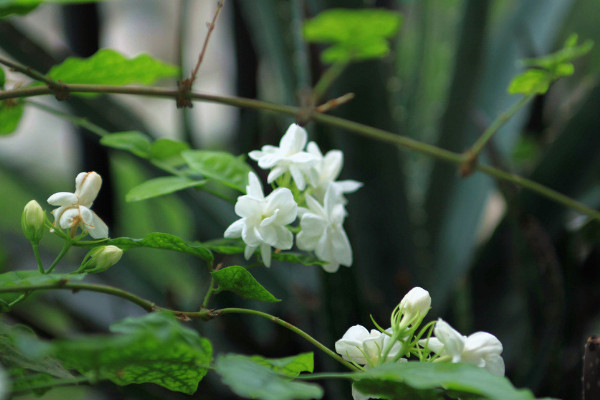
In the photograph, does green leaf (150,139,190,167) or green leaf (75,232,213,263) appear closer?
green leaf (75,232,213,263)

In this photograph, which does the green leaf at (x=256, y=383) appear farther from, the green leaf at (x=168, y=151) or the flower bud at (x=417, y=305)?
the green leaf at (x=168, y=151)

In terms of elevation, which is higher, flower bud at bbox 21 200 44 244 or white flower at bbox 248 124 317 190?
white flower at bbox 248 124 317 190

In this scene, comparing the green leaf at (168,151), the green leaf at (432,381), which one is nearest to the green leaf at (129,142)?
the green leaf at (168,151)

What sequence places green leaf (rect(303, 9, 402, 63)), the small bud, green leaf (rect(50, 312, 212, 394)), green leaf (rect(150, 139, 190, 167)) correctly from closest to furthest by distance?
green leaf (rect(50, 312, 212, 394)) < the small bud < green leaf (rect(150, 139, 190, 167)) < green leaf (rect(303, 9, 402, 63))

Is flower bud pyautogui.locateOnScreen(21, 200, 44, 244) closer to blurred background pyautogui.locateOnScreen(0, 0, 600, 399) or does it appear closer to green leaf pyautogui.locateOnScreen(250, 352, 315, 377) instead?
green leaf pyautogui.locateOnScreen(250, 352, 315, 377)

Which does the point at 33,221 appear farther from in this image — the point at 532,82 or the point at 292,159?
the point at 532,82

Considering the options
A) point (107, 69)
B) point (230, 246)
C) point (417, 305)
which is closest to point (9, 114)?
point (107, 69)

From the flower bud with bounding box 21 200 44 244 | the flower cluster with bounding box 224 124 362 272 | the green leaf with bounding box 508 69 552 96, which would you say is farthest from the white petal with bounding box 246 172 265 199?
the green leaf with bounding box 508 69 552 96
